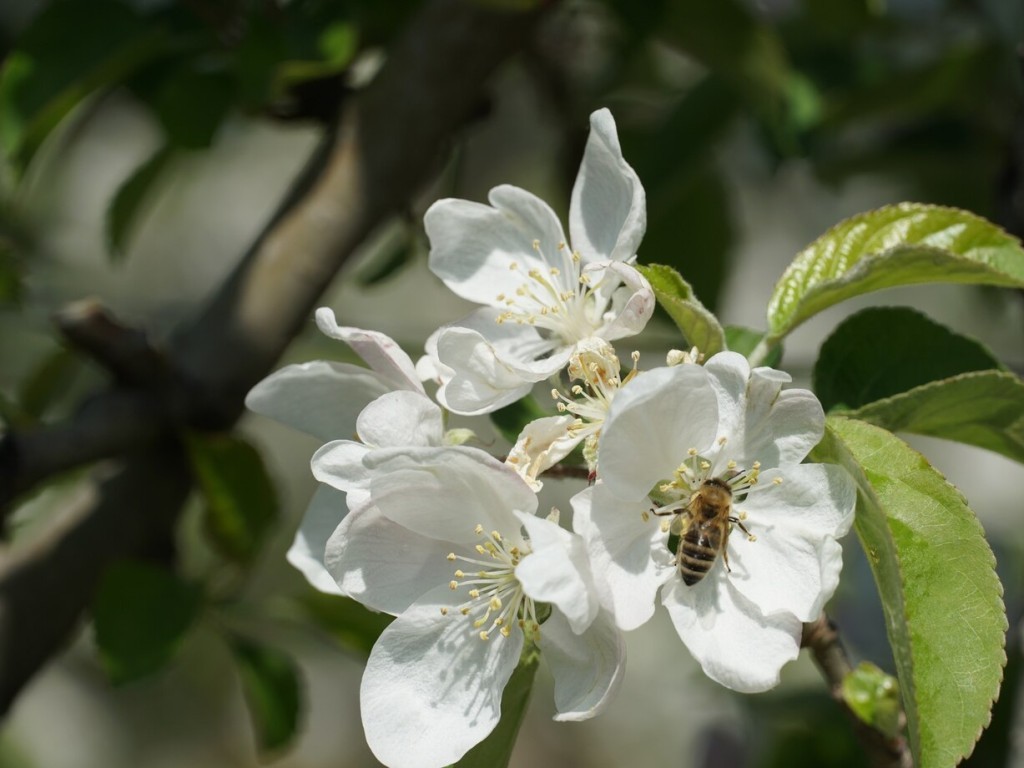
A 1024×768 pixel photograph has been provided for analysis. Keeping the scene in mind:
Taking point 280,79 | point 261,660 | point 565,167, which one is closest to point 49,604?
point 261,660

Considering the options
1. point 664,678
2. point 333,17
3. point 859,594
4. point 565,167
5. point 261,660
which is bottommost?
point 664,678

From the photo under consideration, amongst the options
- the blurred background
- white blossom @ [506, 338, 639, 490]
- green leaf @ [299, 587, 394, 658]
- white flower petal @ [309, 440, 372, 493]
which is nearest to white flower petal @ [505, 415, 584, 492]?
white blossom @ [506, 338, 639, 490]

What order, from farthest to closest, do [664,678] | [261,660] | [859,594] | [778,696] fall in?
1. [664,678]
2. [859,594]
3. [778,696]
4. [261,660]

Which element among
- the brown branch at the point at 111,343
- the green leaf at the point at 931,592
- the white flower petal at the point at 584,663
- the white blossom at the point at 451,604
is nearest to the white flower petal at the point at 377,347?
the white blossom at the point at 451,604

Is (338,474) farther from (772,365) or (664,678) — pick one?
(664,678)

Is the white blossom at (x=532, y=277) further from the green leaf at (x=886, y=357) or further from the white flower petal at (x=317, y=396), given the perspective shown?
the green leaf at (x=886, y=357)
